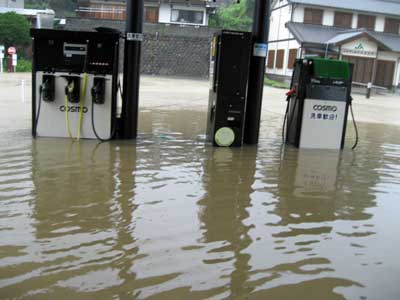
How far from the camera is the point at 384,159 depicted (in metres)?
7.43

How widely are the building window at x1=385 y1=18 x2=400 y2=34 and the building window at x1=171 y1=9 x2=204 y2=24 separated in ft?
48.0

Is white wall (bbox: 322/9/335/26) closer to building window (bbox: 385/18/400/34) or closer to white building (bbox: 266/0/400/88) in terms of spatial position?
white building (bbox: 266/0/400/88)

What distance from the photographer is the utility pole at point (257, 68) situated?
770 centimetres

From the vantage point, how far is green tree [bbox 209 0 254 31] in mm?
51037

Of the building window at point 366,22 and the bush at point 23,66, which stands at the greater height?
the building window at point 366,22

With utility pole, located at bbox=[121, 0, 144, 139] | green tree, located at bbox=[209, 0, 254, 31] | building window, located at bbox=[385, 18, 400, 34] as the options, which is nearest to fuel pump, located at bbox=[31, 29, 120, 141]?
utility pole, located at bbox=[121, 0, 144, 139]

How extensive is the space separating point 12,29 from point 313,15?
71.0 feet

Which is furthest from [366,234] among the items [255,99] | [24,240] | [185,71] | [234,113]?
[185,71]

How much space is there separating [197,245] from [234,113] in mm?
4015

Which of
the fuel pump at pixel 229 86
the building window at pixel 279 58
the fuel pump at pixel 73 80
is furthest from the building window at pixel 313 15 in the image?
the fuel pump at pixel 73 80

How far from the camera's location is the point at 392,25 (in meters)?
38.4

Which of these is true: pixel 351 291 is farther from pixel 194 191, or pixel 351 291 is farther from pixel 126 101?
pixel 126 101

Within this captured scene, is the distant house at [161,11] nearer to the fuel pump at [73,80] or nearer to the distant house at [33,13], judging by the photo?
the distant house at [33,13]

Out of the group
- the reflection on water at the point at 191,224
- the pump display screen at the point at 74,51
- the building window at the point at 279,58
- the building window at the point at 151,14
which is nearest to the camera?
the reflection on water at the point at 191,224
